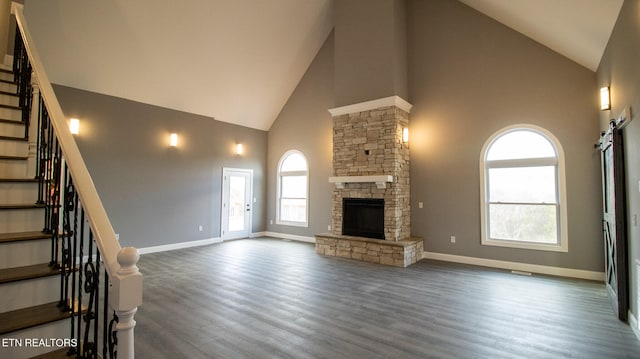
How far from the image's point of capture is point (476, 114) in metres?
6.05

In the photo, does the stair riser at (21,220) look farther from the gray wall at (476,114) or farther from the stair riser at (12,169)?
the gray wall at (476,114)

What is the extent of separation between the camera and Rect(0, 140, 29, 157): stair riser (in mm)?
2758

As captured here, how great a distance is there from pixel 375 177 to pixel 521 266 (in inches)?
121

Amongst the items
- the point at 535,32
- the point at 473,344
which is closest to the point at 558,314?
the point at 473,344

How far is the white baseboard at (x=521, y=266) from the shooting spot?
4992 mm

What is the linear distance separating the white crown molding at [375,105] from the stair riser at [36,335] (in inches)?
234

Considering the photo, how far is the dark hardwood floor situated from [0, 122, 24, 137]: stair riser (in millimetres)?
2251

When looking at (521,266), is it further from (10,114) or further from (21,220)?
(10,114)

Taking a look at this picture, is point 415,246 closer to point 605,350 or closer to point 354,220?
point 354,220

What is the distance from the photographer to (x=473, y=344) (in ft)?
9.42

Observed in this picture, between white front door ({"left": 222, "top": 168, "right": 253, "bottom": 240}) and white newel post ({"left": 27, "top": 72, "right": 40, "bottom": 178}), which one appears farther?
white front door ({"left": 222, "top": 168, "right": 253, "bottom": 240})

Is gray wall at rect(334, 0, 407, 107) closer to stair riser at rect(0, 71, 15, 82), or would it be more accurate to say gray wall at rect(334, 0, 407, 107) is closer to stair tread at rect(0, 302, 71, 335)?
stair riser at rect(0, 71, 15, 82)

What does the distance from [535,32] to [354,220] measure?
4.77 meters

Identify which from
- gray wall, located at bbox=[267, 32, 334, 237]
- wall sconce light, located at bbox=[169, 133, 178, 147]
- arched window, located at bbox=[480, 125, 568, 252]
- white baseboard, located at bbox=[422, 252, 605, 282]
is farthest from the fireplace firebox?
wall sconce light, located at bbox=[169, 133, 178, 147]
